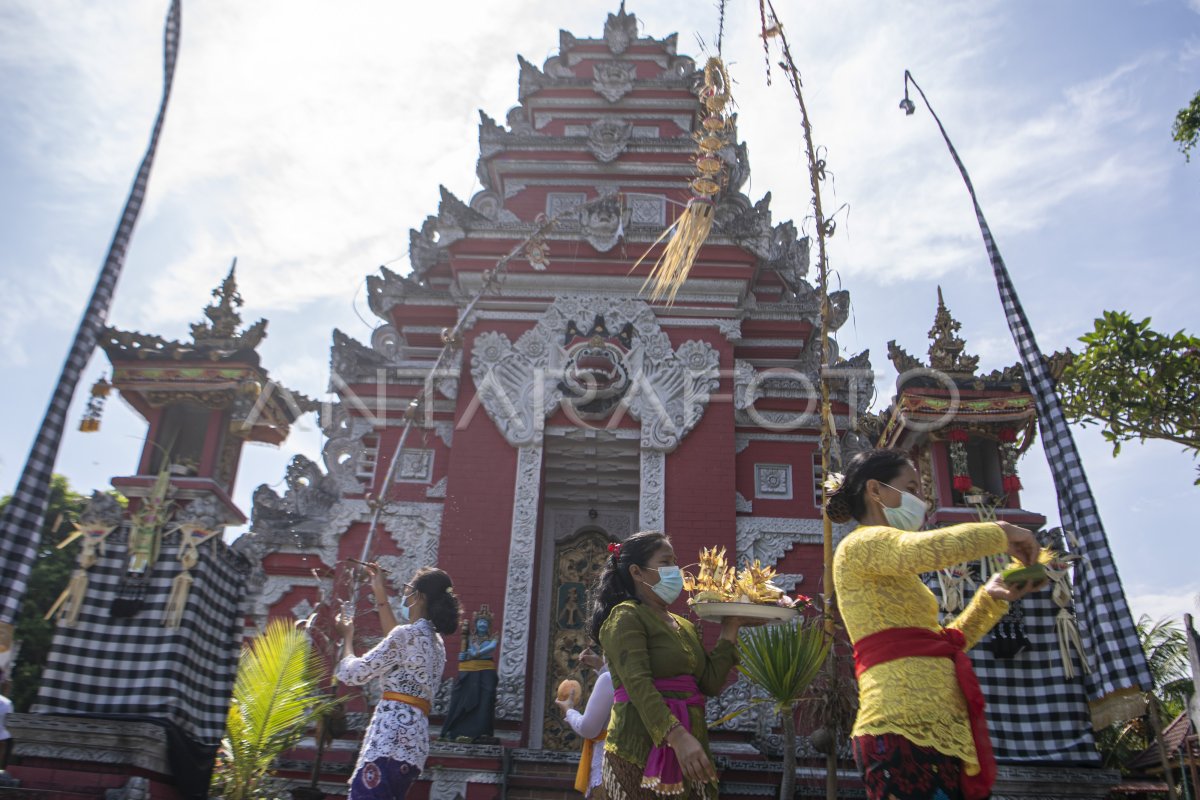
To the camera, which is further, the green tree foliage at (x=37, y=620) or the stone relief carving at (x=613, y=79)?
the green tree foliage at (x=37, y=620)

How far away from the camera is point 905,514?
347 centimetres

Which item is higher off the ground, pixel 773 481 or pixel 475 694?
pixel 773 481

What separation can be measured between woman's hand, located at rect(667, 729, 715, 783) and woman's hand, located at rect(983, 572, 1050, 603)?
1181 millimetres

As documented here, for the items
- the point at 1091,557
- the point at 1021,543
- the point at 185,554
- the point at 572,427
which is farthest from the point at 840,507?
the point at 572,427

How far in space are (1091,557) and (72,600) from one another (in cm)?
770

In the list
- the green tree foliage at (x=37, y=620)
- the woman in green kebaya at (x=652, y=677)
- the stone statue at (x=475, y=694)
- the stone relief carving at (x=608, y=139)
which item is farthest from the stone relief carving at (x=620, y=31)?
the green tree foliage at (x=37, y=620)

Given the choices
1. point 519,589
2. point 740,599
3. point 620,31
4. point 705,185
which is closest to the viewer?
point 740,599

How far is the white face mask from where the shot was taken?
347 centimetres

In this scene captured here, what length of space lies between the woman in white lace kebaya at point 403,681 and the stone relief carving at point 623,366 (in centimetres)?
517

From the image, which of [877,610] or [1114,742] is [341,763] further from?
[1114,742]

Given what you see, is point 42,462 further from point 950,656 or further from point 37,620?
point 37,620

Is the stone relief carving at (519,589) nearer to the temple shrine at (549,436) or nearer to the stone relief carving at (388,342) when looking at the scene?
the temple shrine at (549,436)

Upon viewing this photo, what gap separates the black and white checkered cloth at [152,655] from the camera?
292 inches

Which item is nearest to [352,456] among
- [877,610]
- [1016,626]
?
[1016,626]
